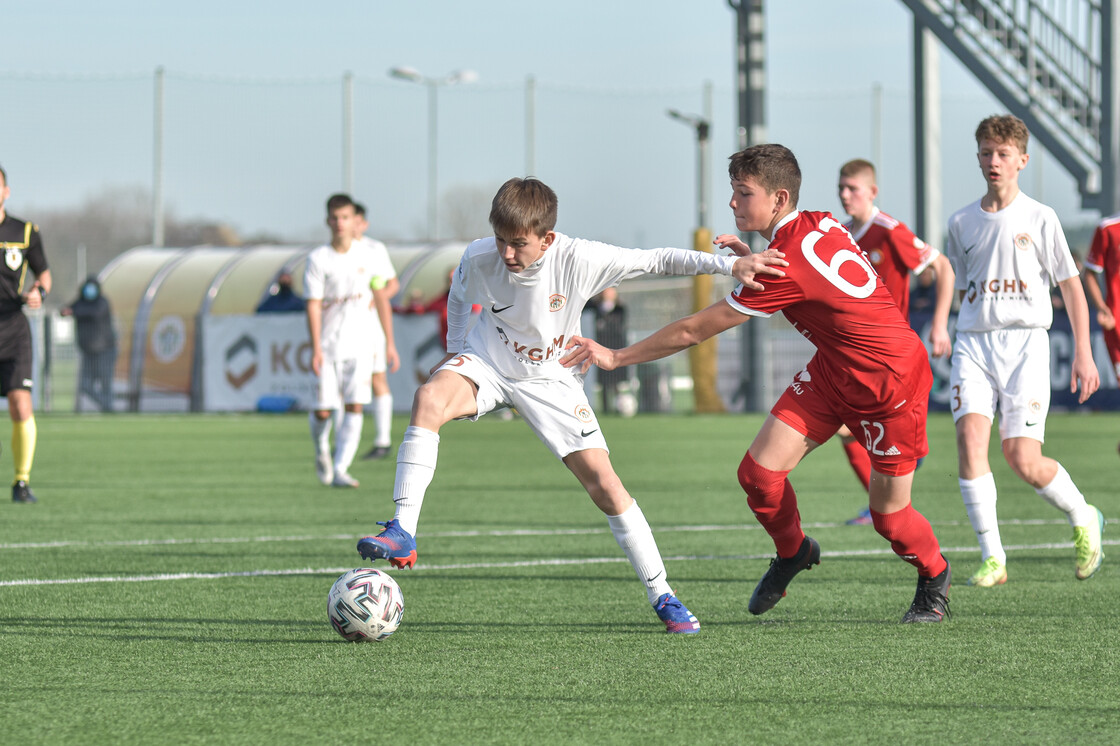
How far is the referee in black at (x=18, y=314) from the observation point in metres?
10.1

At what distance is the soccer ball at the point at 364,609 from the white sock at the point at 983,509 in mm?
2696

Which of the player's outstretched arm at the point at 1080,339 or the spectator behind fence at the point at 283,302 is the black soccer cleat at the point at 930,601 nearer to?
the player's outstretched arm at the point at 1080,339

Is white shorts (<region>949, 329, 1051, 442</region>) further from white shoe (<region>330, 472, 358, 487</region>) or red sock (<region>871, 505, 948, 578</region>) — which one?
white shoe (<region>330, 472, 358, 487</region>)

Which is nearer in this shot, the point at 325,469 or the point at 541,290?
the point at 541,290

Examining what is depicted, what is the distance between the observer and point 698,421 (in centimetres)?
2270

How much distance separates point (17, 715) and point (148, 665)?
2.42 ft

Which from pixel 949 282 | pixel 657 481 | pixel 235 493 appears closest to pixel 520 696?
pixel 949 282

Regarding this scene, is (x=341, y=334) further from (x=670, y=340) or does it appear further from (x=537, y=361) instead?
(x=670, y=340)

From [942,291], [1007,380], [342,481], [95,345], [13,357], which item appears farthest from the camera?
[95,345]

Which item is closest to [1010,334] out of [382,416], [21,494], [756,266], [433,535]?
[756,266]

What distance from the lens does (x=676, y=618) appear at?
16.9ft

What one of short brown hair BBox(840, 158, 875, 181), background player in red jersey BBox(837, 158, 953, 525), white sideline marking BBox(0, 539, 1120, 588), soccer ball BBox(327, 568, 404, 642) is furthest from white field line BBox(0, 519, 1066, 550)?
soccer ball BBox(327, 568, 404, 642)

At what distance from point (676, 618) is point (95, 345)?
23115 millimetres

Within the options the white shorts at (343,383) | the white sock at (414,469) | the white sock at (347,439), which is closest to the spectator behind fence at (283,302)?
the white shorts at (343,383)
